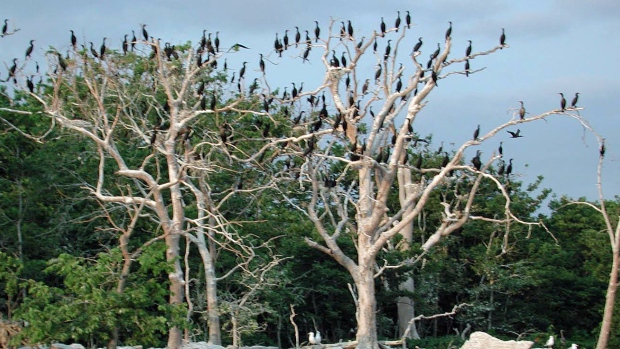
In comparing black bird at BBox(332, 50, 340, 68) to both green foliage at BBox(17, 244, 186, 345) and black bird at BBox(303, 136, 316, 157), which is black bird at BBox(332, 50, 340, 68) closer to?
black bird at BBox(303, 136, 316, 157)

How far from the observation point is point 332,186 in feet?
64.7

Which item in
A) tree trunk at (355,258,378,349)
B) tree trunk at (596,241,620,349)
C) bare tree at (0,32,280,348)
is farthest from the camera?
tree trunk at (355,258,378,349)

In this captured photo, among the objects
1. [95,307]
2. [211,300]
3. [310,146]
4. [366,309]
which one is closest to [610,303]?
[366,309]

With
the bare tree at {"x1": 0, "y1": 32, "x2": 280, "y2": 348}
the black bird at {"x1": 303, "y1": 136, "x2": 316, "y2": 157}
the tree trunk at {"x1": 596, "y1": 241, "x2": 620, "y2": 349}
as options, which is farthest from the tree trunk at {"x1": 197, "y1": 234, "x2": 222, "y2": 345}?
the tree trunk at {"x1": 596, "y1": 241, "x2": 620, "y2": 349}

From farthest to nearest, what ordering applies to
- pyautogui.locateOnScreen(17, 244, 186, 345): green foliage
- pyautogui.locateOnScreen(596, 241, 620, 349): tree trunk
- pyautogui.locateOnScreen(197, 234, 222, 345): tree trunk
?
pyautogui.locateOnScreen(197, 234, 222, 345): tree trunk → pyautogui.locateOnScreen(596, 241, 620, 349): tree trunk → pyautogui.locateOnScreen(17, 244, 186, 345): green foliage

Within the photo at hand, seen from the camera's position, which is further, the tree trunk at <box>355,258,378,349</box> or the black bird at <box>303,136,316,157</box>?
the tree trunk at <box>355,258,378,349</box>

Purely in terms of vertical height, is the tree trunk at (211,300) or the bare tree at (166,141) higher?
the bare tree at (166,141)

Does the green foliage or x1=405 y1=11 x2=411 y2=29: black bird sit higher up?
x1=405 y1=11 x2=411 y2=29: black bird

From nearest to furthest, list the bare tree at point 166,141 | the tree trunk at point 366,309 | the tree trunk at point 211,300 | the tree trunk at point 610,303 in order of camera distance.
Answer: the bare tree at point 166,141
the tree trunk at point 610,303
the tree trunk at point 211,300
the tree trunk at point 366,309

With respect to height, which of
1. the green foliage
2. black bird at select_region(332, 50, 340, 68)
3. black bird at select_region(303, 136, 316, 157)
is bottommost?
the green foliage

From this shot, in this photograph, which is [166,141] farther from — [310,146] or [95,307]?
[95,307]

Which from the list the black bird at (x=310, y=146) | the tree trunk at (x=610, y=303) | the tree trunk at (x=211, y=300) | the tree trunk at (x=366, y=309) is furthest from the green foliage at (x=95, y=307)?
the tree trunk at (x=610, y=303)

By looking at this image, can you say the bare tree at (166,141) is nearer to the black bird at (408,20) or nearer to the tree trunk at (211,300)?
the tree trunk at (211,300)

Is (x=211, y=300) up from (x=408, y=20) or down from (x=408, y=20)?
down
